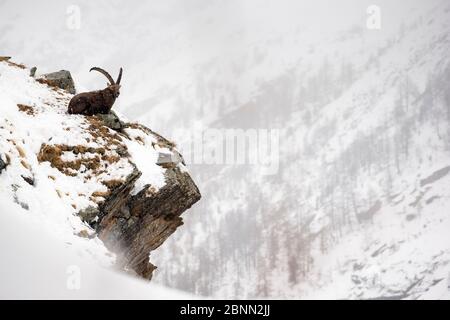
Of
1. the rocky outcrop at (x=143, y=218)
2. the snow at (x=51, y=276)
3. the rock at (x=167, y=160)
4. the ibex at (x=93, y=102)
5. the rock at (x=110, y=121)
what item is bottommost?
the rocky outcrop at (x=143, y=218)

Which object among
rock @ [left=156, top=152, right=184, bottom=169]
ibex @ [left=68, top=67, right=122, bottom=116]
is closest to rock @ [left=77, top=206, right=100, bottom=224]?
rock @ [left=156, top=152, right=184, bottom=169]

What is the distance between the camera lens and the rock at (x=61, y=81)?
53.8ft

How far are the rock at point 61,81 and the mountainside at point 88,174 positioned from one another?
1.31 ft

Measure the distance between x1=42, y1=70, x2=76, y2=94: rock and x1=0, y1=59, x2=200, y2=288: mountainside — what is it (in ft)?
1.31

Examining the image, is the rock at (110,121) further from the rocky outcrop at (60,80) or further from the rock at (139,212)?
the rocky outcrop at (60,80)

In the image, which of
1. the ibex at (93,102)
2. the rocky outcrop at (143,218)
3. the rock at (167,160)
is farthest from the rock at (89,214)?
the ibex at (93,102)

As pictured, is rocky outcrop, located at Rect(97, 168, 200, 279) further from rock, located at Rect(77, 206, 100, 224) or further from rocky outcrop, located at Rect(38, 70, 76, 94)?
rocky outcrop, located at Rect(38, 70, 76, 94)

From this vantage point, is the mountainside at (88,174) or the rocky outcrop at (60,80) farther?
the rocky outcrop at (60,80)

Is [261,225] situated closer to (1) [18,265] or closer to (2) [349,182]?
(2) [349,182]

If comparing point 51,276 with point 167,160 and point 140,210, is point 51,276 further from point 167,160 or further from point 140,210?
point 167,160

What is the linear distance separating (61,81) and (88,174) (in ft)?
22.1

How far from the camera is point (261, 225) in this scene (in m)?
181

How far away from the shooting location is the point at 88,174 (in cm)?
1157

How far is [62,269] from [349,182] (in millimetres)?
185506
